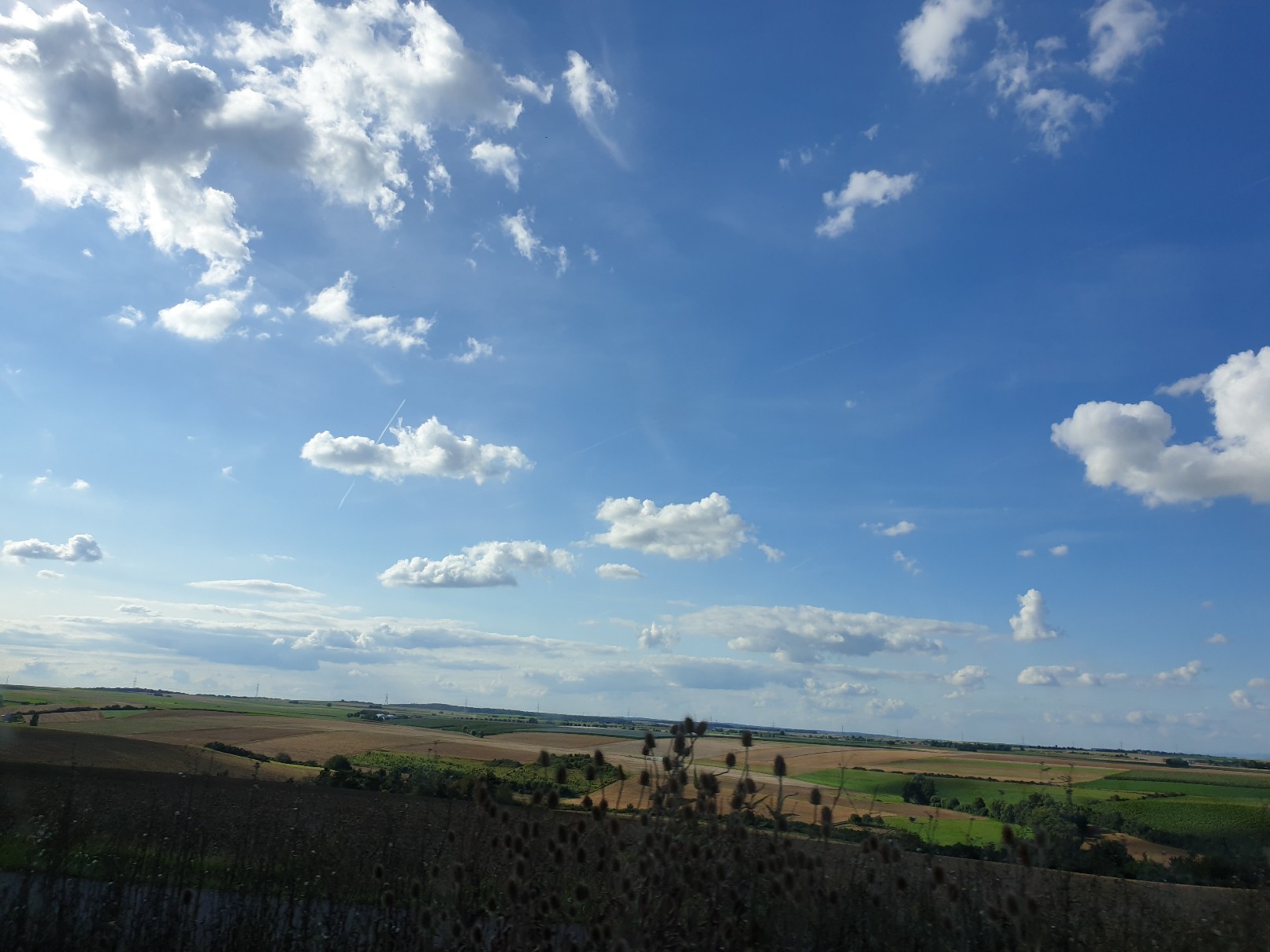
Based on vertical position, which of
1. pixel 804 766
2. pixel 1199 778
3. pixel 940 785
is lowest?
pixel 940 785

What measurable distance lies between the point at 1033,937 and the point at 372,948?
491cm

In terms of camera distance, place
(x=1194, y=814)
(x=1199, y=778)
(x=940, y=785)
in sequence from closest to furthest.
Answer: (x=1194, y=814) → (x=940, y=785) → (x=1199, y=778)

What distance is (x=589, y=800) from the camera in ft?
23.5

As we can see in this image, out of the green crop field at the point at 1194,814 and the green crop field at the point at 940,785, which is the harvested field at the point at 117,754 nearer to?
the green crop field at the point at 940,785

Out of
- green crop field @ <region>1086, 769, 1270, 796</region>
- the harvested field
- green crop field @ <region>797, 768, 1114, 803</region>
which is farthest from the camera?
green crop field @ <region>1086, 769, 1270, 796</region>

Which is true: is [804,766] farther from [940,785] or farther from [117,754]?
[117,754]

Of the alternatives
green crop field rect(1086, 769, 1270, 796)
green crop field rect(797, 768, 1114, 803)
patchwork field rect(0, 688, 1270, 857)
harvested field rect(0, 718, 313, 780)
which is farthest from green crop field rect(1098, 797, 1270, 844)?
harvested field rect(0, 718, 313, 780)

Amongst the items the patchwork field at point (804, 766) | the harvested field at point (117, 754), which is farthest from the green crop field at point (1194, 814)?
the harvested field at point (117, 754)

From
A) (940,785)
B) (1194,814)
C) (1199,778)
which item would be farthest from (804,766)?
(1199,778)

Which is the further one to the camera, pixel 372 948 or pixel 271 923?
pixel 271 923

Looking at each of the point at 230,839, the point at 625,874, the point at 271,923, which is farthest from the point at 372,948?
the point at 230,839

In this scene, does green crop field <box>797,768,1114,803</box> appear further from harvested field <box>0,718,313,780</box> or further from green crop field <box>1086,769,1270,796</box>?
harvested field <box>0,718,313,780</box>

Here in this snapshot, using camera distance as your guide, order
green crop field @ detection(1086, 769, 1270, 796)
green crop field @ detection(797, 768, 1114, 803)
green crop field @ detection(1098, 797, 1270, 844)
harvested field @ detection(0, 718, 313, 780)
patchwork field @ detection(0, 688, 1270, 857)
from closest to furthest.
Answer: patchwork field @ detection(0, 688, 1270, 857) < green crop field @ detection(1098, 797, 1270, 844) < harvested field @ detection(0, 718, 313, 780) < green crop field @ detection(797, 768, 1114, 803) < green crop field @ detection(1086, 769, 1270, 796)

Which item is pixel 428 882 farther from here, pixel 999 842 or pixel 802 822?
pixel 999 842
